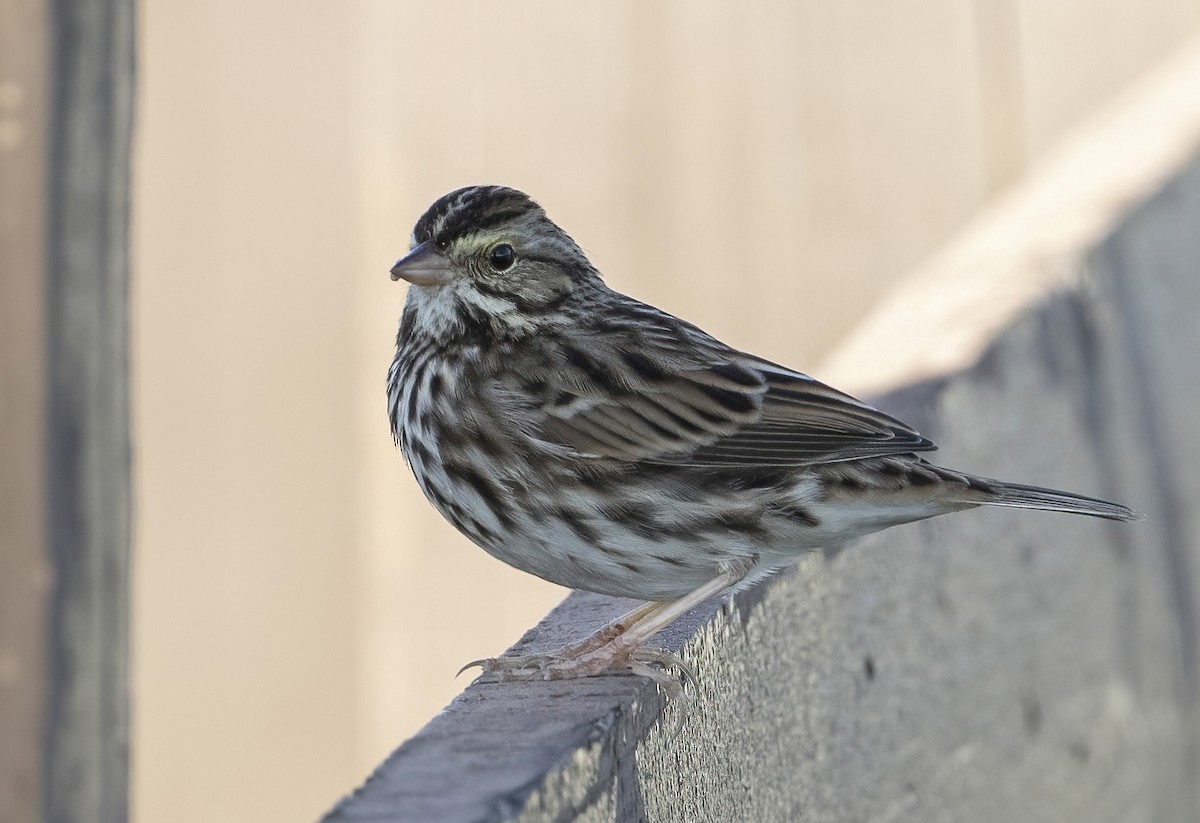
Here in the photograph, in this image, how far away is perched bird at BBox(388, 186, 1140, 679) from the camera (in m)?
2.99

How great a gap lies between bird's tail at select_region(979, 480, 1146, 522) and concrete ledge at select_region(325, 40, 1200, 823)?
35 cm

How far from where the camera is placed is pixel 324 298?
5430 millimetres

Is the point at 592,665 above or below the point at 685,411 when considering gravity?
below

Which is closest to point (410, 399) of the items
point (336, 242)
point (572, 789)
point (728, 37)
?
point (572, 789)

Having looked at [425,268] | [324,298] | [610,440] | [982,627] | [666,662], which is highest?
[324,298]

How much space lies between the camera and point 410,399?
314 cm

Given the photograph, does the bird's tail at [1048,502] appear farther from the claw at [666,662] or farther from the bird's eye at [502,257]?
the bird's eye at [502,257]

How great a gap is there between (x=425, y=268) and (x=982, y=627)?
1.65 m

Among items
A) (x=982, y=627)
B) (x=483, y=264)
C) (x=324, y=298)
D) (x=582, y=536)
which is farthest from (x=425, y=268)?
(x=324, y=298)

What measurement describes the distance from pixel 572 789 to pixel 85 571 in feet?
5.69

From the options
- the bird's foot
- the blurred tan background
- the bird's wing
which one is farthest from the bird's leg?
the blurred tan background

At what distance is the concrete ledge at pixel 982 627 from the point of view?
2369 mm

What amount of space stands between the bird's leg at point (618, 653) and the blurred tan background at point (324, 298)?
8.07ft

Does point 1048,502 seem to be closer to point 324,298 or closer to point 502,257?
point 502,257
